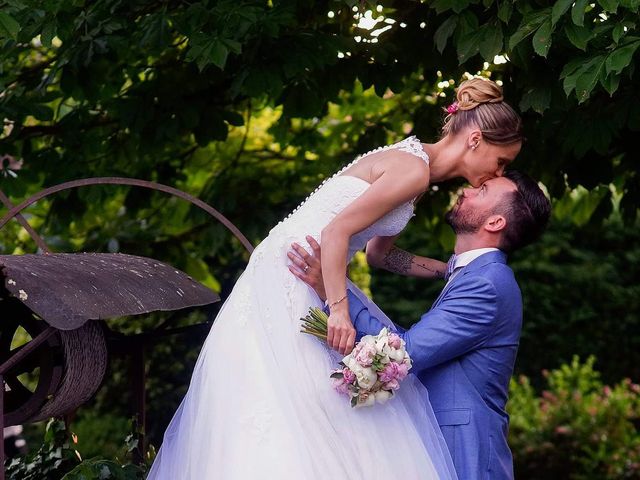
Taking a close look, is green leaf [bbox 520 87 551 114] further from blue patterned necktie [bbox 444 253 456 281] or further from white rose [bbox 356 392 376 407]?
white rose [bbox 356 392 376 407]

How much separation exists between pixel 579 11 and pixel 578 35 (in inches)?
5.9

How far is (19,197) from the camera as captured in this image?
554 cm

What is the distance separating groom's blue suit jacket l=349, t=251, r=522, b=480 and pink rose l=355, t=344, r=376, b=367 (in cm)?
15

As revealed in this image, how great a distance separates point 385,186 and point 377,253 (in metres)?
0.68

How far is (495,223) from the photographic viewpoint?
3.32 m

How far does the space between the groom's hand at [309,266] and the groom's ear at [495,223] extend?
542mm

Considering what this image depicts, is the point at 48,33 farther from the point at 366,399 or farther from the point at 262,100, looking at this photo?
the point at 366,399

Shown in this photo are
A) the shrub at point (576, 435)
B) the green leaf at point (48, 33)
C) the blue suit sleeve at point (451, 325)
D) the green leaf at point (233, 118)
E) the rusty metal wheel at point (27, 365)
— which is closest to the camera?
the blue suit sleeve at point (451, 325)

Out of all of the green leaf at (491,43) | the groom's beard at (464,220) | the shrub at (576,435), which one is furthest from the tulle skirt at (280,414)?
the shrub at (576,435)

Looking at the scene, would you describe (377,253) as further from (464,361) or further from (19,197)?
(19,197)

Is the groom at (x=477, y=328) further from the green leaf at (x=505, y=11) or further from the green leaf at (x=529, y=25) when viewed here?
the green leaf at (x=505, y=11)

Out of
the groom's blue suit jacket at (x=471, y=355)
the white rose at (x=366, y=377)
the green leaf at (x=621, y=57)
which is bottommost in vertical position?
the groom's blue suit jacket at (x=471, y=355)

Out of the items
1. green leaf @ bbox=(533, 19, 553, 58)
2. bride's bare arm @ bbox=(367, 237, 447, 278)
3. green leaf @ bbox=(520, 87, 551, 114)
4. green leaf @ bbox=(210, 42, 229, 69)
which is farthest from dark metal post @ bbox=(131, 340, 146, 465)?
green leaf @ bbox=(533, 19, 553, 58)

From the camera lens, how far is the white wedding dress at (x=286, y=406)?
120 inches
